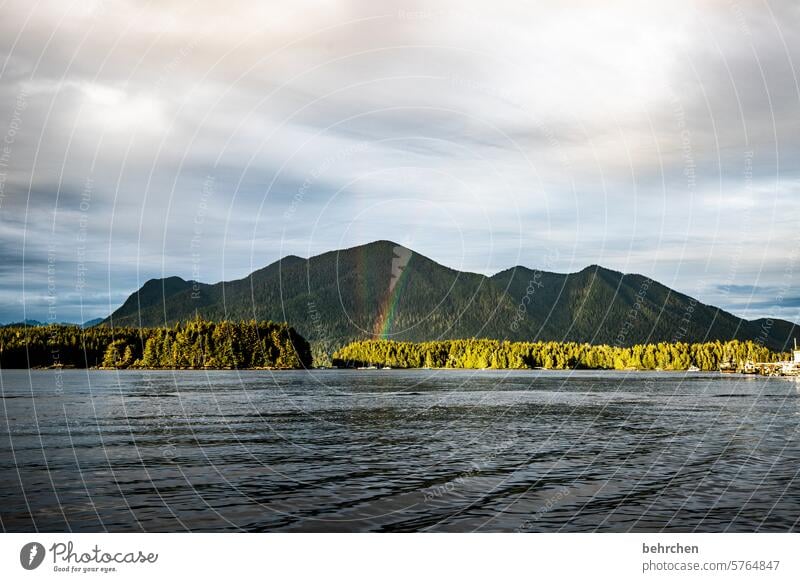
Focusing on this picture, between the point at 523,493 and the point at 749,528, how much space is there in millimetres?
9166

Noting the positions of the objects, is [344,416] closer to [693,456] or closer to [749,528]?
[693,456]

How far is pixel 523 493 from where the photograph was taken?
29.6 meters

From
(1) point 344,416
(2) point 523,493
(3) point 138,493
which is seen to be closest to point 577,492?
(2) point 523,493

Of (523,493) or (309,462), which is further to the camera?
(309,462)

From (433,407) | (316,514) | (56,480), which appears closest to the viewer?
(316,514)
